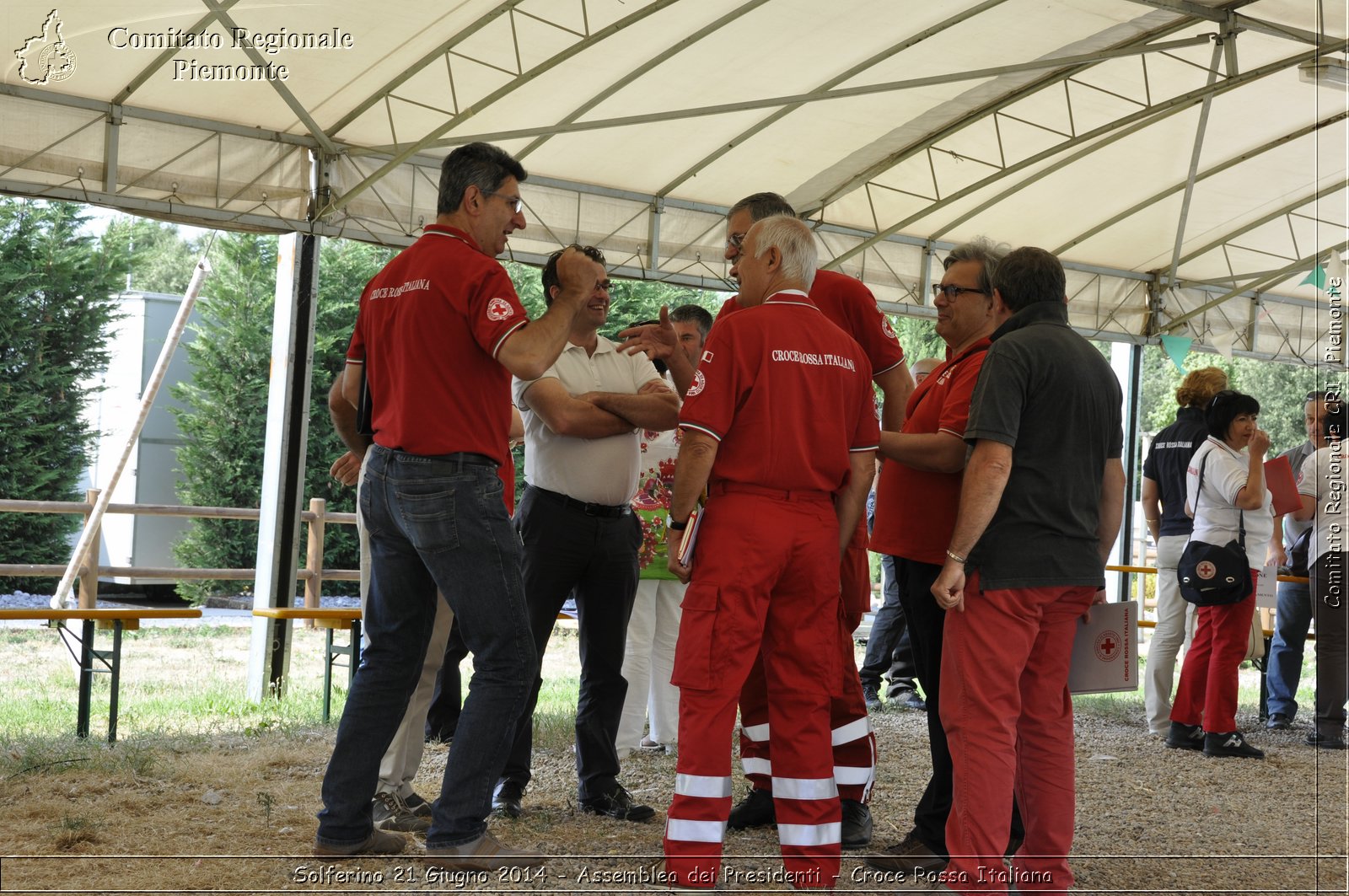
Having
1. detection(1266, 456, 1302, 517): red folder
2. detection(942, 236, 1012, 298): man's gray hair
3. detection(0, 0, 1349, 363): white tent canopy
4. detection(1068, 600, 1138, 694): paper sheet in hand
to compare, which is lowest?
detection(1068, 600, 1138, 694): paper sheet in hand

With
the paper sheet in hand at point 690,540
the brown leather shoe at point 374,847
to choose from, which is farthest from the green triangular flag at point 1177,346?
the brown leather shoe at point 374,847

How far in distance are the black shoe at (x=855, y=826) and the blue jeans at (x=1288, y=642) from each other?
4.36 m

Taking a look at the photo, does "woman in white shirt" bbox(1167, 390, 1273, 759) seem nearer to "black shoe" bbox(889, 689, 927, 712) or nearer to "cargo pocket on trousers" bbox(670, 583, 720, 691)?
"black shoe" bbox(889, 689, 927, 712)

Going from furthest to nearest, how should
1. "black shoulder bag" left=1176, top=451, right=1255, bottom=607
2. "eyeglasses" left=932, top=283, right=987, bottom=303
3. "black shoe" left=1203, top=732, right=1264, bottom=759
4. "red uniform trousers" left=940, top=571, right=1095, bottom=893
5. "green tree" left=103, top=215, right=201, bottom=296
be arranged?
"green tree" left=103, top=215, right=201, bottom=296 < "black shoe" left=1203, top=732, right=1264, bottom=759 < "black shoulder bag" left=1176, top=451, right=1255, bottom=607 < "eyeglasses" left=932, top=283, right=987, bottom=303 < "red uniform trousers" left=940, top=571, right=1095, bottom=893

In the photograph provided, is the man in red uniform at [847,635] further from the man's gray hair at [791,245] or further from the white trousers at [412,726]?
the white trousers at [412,726]

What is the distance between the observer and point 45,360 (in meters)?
17.6

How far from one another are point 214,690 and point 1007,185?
7.22 meters

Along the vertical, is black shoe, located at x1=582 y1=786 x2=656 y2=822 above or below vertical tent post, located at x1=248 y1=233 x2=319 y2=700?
below

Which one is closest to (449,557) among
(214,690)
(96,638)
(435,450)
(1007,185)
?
(435,450)

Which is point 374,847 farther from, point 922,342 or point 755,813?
point 922,342

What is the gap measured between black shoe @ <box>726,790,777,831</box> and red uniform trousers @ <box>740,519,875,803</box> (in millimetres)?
54

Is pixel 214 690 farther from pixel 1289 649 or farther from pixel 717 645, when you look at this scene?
pixel 1289 649

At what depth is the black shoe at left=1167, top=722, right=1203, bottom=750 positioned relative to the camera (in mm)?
6297

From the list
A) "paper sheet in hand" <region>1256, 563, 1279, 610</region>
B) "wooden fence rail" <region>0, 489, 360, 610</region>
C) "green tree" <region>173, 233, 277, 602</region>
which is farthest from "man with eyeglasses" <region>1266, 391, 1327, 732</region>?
"green tree" <region>173, 233, 277, 602</region>
